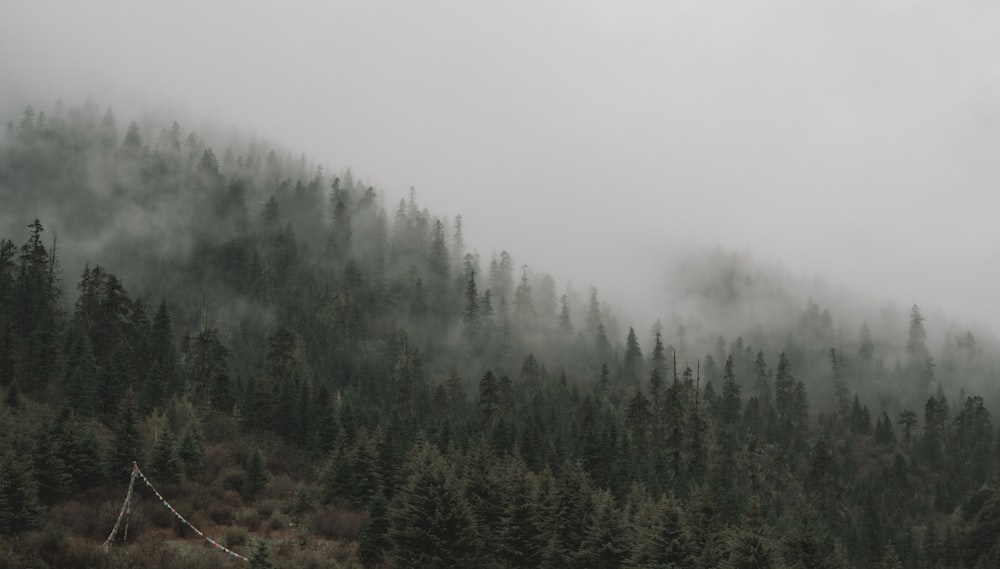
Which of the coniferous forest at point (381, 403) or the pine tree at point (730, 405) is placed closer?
the coniferous forest at point (381, 403)

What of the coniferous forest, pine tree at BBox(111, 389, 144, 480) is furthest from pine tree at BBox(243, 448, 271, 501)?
pine tree at BBox(111, 389, 144, 480)

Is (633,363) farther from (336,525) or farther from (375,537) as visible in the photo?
(375,537)

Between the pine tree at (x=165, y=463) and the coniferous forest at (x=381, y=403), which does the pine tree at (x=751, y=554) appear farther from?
the pine tree at (x=165, y=463)

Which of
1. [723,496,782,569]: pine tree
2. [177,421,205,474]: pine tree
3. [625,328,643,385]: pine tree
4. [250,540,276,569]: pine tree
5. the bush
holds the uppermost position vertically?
[625,328,643,385]: pine tree

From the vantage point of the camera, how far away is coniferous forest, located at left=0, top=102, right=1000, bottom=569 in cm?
3609

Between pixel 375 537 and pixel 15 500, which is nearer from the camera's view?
pixel 15 500

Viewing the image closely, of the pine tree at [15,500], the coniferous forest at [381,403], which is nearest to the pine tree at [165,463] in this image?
the coniferous forest at [381,403]

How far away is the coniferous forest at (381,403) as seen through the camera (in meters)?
36.1

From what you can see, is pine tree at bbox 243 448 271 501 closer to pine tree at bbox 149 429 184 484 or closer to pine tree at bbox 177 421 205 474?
pine tree at bbox 177 421 205 474

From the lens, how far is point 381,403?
9812 cm

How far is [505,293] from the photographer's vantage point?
150375 millimetres

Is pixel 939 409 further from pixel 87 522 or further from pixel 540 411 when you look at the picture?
pixel 87 522

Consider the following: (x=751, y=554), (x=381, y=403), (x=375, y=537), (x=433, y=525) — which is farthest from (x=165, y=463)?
(x=381, y=403)

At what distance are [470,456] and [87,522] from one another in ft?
80.2
